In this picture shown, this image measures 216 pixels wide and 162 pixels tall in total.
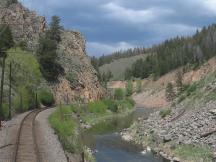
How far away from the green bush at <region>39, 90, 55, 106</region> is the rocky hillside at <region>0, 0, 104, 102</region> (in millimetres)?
11809

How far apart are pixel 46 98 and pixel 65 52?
134 feet

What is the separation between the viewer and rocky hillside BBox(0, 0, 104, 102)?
13975 cm

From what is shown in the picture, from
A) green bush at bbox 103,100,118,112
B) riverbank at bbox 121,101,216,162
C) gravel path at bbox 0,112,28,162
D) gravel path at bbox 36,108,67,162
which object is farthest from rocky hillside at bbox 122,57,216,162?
green bush at bbox 103,100,118,112

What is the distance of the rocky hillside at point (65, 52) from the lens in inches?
5502

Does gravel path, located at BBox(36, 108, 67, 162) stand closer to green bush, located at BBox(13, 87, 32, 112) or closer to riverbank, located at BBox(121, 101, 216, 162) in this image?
riverbank, located at BBox(121, 101, 216, 162)

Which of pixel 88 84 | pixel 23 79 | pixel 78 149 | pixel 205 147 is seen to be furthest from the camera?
pixel 88 84

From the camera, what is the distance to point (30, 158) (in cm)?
3064

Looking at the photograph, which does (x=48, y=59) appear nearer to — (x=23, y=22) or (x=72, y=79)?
(x=72, y=79)

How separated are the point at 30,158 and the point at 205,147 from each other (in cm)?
1809

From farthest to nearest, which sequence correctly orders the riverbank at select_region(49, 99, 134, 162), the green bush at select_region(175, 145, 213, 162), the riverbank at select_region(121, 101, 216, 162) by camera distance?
the riverbank at select_region(121, 101, 216, 162) → the riverbank at select_region(49, 99, 134, 162) → the green bush at select_region(175, 145, 213, 162)

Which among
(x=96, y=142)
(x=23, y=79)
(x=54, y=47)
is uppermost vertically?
(x=54, y=47)

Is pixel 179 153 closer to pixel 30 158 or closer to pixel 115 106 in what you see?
pixel 30 158

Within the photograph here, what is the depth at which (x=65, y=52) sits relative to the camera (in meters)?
154

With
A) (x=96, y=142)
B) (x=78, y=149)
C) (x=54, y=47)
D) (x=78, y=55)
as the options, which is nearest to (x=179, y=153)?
(x=78, y=149)
